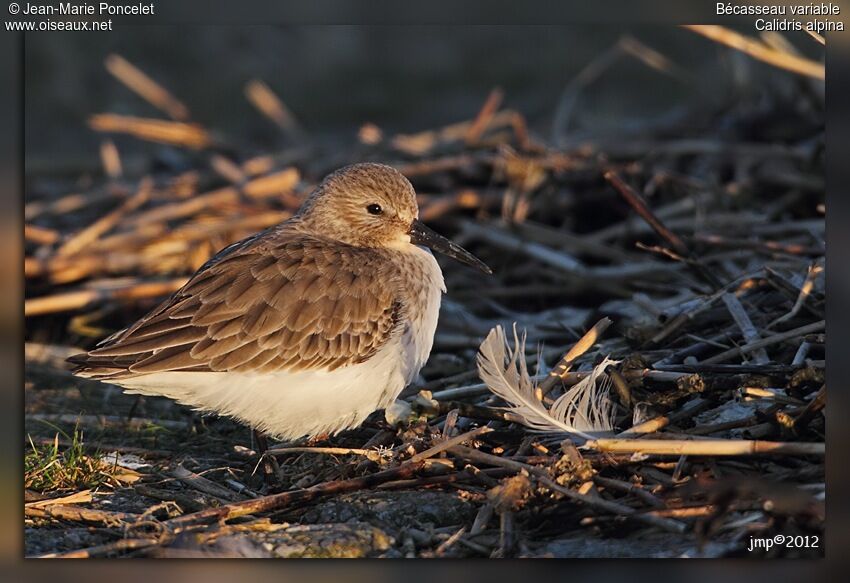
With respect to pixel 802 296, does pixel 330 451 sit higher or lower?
lower

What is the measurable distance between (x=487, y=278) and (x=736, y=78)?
3198 mm

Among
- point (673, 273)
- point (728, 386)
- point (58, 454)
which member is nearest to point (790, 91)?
point (673, 273)

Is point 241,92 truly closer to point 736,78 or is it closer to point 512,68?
point 512,68

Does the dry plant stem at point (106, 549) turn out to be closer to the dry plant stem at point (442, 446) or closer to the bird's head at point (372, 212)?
the dry plant stem at point (442, 446)

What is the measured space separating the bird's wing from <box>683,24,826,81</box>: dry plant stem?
2.46 meters

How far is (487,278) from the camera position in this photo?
779 centimetres

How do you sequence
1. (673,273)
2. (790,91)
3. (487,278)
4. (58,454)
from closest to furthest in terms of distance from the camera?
(58,454)
(673,273)
(487,278)
(790,91)

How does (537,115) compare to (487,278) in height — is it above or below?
above

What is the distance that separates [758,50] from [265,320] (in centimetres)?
354

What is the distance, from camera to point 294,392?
5199 mm

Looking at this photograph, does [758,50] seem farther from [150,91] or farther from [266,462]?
[150,91]

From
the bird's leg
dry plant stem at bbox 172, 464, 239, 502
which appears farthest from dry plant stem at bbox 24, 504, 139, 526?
the bird's leg

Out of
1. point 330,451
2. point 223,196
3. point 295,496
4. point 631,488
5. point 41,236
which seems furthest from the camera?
point 223,196

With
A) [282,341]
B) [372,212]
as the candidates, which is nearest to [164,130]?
[372,212]
